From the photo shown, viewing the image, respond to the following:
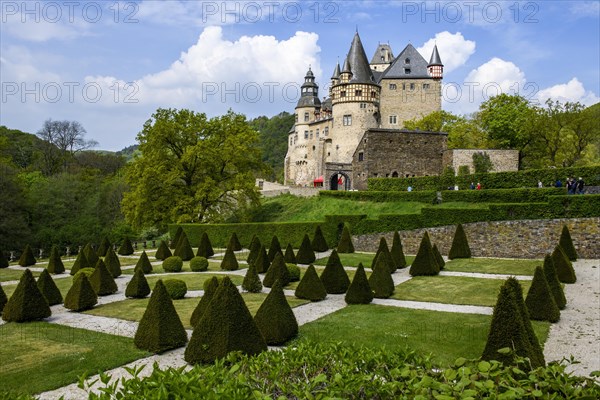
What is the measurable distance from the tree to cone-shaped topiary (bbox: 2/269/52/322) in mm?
23464

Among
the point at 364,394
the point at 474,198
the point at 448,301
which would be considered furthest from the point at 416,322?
the point at 474,198

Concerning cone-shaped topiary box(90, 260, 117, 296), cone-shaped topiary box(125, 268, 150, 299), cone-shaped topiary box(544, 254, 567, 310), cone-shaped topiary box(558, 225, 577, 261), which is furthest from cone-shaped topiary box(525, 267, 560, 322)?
cone-shaped topiary box(90, 260, 117, 296)

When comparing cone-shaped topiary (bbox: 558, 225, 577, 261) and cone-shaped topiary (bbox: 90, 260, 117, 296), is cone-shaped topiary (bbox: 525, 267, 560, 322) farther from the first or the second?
cone-shaped topiary (bbox: 90, 260, 117, 296)

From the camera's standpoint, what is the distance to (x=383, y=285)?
17.9 meters

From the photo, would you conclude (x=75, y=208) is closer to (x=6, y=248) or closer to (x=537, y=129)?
(x=6, y=248)

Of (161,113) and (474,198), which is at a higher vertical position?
(161,113)

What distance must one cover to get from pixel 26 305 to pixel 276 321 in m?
8.34

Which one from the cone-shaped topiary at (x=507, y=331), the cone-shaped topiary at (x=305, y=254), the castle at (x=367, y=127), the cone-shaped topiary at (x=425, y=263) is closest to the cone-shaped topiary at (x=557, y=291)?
the cone-shaped topiary at (x=425, y=263)

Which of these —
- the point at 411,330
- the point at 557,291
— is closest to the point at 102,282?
the point at 411,330

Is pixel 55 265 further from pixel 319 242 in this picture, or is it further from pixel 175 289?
pixel 319 242

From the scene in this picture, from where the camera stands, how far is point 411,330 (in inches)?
517

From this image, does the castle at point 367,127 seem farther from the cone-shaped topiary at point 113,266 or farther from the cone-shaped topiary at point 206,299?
the cone-shaped topiary at point 206,299

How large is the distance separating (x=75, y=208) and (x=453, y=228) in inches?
→ 1505

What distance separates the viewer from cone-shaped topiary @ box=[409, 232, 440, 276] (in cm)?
2228
